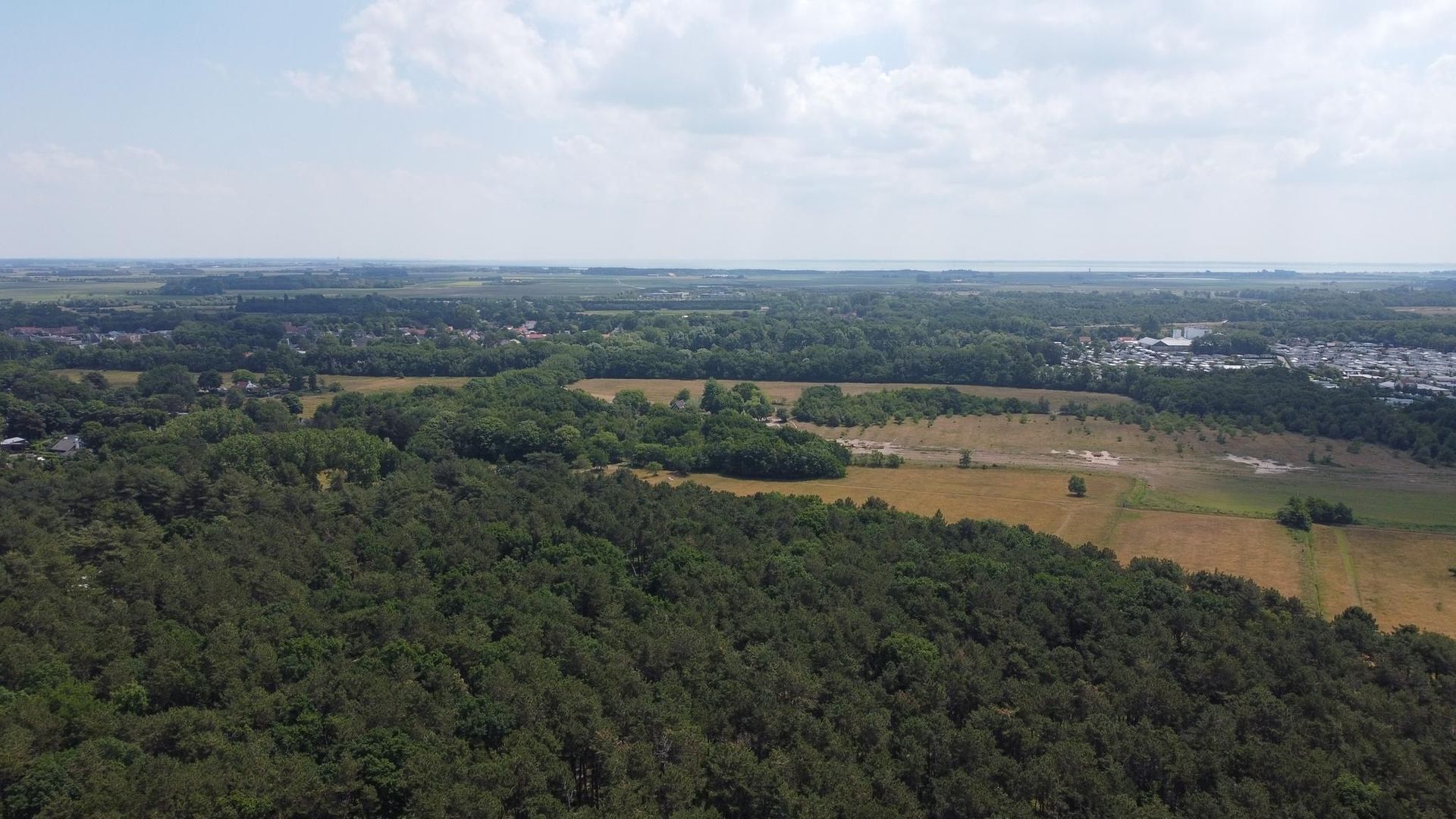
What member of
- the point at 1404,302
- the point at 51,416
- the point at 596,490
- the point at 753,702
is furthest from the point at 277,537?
the point at 1404,302

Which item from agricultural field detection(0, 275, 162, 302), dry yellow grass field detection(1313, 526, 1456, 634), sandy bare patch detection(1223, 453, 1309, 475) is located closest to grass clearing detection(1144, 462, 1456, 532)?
sandy bare patch detection(1223, 453, 1309, 475)

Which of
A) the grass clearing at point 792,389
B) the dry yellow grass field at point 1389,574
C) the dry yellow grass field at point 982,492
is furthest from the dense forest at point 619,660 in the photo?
the grass clearing at point 792,389

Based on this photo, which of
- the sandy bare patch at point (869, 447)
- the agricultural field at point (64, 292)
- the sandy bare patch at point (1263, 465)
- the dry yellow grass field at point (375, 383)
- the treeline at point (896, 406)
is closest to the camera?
the sandy bare patch at point (1263, 465)

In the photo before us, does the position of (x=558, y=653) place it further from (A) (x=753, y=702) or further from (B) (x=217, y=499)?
(B) (x=217, y=499)

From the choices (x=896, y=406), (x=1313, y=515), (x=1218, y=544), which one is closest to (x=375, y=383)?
(x=896, y=406)

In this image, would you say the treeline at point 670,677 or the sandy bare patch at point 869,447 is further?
the sandy bare patch at point 869,447

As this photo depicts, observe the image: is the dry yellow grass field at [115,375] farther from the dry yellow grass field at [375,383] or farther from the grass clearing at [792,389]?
the grass clearing at [792,389]
